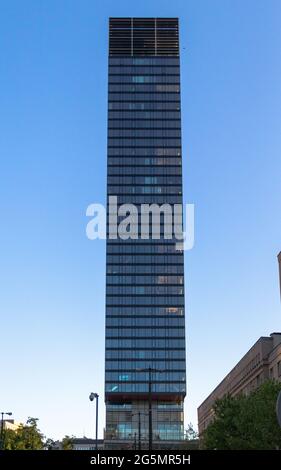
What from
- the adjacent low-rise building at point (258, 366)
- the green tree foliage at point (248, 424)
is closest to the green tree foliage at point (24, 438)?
the adjacent low-rise building at point (258, 366)

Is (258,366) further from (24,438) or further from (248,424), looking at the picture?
(248,424)

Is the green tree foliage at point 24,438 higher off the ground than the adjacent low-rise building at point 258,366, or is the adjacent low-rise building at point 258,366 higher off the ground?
the adjacent low-rise building at point 258,366

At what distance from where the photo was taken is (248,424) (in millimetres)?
66875

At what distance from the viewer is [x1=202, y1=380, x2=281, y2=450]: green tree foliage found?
205ft

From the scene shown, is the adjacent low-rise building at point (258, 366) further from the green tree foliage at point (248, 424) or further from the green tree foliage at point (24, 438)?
the green tree foliage at point (248, 424)

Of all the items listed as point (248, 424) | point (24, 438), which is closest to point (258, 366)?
point (24, 438)

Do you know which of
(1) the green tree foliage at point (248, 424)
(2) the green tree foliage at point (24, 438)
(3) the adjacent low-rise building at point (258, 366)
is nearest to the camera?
(1) the green tree foliage at point (248, 424)

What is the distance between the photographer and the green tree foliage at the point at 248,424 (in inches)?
2463

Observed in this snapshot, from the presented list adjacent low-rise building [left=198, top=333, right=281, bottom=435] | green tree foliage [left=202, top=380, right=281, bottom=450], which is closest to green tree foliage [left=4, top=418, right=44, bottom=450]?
adjacent low-rise building [left=198, top=333, right=281, bottom=435]

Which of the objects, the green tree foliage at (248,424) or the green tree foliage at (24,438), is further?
the green tree foliage at (24,438)
